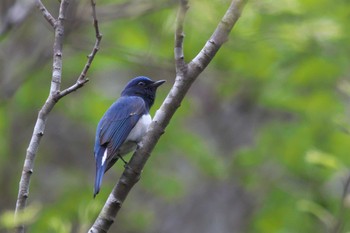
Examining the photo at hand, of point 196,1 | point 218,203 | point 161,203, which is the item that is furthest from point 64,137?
point 196,1

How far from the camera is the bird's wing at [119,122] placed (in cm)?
582

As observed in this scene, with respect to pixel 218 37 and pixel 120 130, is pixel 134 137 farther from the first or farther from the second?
pixel 218 37

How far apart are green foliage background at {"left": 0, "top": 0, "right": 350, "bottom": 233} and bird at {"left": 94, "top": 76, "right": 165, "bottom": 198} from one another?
45cm

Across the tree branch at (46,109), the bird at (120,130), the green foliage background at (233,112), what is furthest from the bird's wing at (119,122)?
the tree branch at (46,109)

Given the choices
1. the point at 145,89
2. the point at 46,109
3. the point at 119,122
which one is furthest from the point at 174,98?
the point at 145,89

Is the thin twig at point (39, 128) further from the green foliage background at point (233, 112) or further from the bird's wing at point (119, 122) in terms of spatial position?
the green foliage background at point (233, 112)

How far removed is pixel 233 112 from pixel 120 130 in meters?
4.31

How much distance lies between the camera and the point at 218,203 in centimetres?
1002

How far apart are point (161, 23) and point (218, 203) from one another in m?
2.96

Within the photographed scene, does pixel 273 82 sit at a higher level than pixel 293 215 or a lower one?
higher

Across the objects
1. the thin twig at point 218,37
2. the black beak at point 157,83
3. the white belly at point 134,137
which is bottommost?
the thin twig at point 218,37

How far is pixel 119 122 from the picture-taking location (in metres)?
6.12

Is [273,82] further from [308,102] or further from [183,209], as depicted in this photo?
[183,209]

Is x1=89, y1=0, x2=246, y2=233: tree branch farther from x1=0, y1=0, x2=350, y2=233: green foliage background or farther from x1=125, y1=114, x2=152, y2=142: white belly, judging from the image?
x1=0, y1=0, x2=350, y2=233: green foliage background
